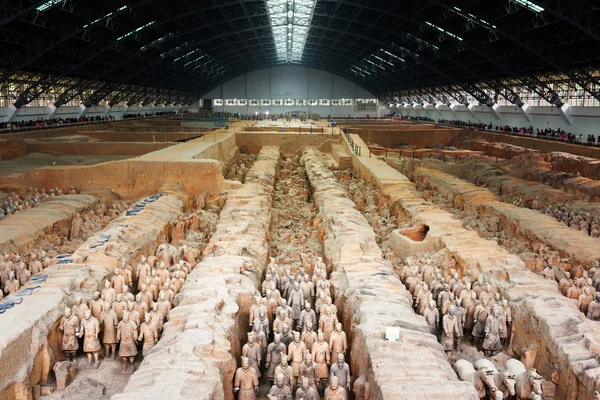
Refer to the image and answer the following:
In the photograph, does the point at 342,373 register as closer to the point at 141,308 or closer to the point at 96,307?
the point at 141,308

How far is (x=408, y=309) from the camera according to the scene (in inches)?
245

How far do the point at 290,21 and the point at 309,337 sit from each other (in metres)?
28.3

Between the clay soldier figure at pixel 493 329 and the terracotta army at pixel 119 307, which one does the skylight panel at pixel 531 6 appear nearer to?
the clay soldier figure at pixel 493 329

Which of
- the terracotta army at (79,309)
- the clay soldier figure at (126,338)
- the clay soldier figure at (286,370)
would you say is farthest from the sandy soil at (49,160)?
the clay soldier figure at (286,370)

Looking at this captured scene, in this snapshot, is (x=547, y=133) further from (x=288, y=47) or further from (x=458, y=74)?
(x=288, y=47)

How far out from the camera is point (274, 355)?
5.71m

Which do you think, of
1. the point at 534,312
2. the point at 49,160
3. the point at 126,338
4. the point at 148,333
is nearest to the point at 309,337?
the point at 148,333

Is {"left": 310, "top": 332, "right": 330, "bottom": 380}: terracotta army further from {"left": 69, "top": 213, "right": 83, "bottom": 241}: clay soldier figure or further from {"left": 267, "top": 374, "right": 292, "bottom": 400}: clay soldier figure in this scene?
{"left": 69, "top": 213, "right": 83, "bottom": 241}: clay soldier figure

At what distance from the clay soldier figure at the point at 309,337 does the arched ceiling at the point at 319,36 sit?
13.6m

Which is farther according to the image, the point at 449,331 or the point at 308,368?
the point at 449,331

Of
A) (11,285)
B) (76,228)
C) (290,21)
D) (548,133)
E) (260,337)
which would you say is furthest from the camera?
(290,21)

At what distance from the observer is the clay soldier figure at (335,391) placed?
15.8 ft

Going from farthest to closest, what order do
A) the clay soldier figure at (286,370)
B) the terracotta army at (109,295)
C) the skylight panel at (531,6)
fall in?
the skylight panel at (531,6) < the terracotta army at (109,295) < the clay soldier figure at (286,370)

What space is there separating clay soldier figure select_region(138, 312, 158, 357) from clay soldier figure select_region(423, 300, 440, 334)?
3359 millimetres
